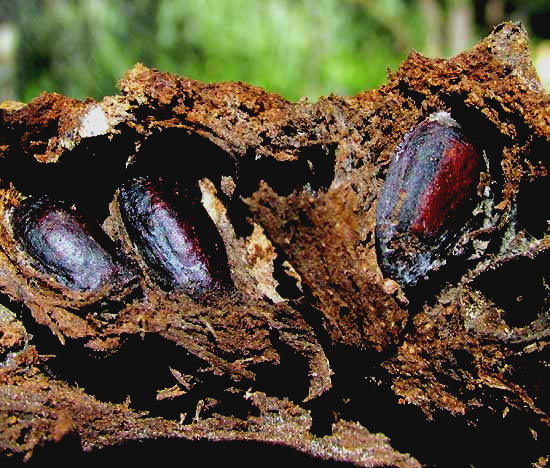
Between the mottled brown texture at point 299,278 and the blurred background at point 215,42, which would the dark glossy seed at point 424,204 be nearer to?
the mottled brown texture at point 299,278

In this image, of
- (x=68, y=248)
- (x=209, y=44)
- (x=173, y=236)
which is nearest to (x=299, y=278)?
(x=173, y=236)

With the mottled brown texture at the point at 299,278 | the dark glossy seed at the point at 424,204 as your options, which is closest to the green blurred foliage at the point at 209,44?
the mottled brown texture at the point at 299,278

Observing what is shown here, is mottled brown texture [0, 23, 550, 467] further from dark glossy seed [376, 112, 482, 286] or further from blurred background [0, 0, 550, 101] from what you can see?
blurred background [0, 0, 550, 101]

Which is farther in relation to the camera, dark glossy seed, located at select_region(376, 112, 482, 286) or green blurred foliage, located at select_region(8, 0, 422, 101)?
green blurred foliage, located at select_region(8, 0, 422, 101)

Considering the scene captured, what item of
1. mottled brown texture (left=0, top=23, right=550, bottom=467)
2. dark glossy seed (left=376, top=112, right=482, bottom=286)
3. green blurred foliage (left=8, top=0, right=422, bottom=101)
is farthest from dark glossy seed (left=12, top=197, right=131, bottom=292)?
green blurred foliage (left=8, top=0, right=422, bottom=101)

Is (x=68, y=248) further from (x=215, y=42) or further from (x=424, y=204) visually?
(x=215, y=42)

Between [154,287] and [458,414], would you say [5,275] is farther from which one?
[458,414]

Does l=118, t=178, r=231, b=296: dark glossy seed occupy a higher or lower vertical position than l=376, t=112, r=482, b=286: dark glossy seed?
lower
